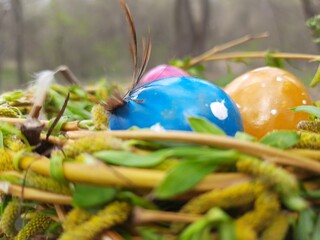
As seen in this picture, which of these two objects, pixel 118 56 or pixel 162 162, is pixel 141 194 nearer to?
pixel 162 162

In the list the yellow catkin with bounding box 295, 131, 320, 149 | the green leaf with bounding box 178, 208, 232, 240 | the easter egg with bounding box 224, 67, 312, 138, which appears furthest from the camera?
the easter egg with bounding box 224, 67, 312, 138

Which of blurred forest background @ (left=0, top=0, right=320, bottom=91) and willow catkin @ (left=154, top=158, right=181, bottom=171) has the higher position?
willow catkin @ (left=154, top=158, right=181, bottom=171)

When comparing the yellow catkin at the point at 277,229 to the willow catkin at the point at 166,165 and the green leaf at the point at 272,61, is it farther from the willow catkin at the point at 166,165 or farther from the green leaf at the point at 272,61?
the green leaf at the point at 272,61

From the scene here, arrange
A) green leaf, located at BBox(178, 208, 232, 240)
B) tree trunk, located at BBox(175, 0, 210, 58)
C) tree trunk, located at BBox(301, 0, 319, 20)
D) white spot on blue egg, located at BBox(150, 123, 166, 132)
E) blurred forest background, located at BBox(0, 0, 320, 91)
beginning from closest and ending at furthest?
green leaf, located at BBox(178, 208, 232, 240) < white spot on blue egg, located at BBox(150, 123, 166, 132) < tree trunk, located at BBox(301, 0, 319, 20) < tree trunk, located at BBox(175, 0, 210, 58) < blurred forest background, located at BBox(0, 0, 320, 91)

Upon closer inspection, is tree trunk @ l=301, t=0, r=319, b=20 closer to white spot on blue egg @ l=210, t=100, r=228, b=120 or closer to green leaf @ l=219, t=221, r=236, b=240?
white spot on blue egg @ l=210, t=100, r=228, b=120

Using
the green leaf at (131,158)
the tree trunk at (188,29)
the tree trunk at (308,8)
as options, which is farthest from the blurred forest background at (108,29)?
the green leaf at (131,158)

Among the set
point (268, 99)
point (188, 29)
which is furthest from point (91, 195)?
point (188, 29)

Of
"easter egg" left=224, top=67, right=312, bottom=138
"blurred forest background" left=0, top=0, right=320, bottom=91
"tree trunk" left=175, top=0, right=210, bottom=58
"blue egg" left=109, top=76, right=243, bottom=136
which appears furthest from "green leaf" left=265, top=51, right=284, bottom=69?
"blurred forest background" left=0, top=0, right=320, bottom=91

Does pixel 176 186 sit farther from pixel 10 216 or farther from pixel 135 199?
pixel 10 216
